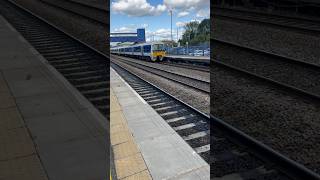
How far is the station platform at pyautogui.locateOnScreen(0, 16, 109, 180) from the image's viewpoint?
159 inches

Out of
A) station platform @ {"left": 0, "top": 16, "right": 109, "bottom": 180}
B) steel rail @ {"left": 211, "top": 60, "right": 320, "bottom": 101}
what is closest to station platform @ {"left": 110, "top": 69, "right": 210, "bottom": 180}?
station platform @ {"left": 0, "top": 16, "right": 109, "bottom": 180}

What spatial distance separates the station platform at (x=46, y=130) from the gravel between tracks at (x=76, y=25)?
3829 millimetres

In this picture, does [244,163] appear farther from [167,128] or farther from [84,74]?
[84,74]

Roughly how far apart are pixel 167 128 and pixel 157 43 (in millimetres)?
23807

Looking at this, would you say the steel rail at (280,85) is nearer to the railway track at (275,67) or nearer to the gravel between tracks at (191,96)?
the railway track at (275,67)

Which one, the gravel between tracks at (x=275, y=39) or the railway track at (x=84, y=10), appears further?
the railway track at (x=84, y=10)

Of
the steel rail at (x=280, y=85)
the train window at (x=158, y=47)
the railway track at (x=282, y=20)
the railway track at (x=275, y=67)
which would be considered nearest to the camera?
the steel rail at (x=280, y=85)

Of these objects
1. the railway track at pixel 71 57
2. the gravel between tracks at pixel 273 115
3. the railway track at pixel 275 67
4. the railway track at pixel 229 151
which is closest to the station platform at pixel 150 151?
the railway track at pixel 229 151

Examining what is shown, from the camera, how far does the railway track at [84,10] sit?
1533 centimetres

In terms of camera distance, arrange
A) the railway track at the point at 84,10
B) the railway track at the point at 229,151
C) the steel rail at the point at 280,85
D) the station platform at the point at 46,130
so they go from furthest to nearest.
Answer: the railway track at the point at 84,10 → the steel rail at the point at 280,85 → the railway track at the point at 229,151 → the station platform at the point at 46,130

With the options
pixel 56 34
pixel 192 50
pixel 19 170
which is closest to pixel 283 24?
pixel 192 50

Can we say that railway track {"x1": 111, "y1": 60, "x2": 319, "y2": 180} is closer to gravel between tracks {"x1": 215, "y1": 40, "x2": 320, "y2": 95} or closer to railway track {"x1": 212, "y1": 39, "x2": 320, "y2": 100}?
railway track {"x1": 212, "y1": 39, "x2": 320, "y2": 100}

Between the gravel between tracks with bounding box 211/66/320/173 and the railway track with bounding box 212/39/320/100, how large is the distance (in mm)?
503

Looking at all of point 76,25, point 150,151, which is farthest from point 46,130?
point 76,25
